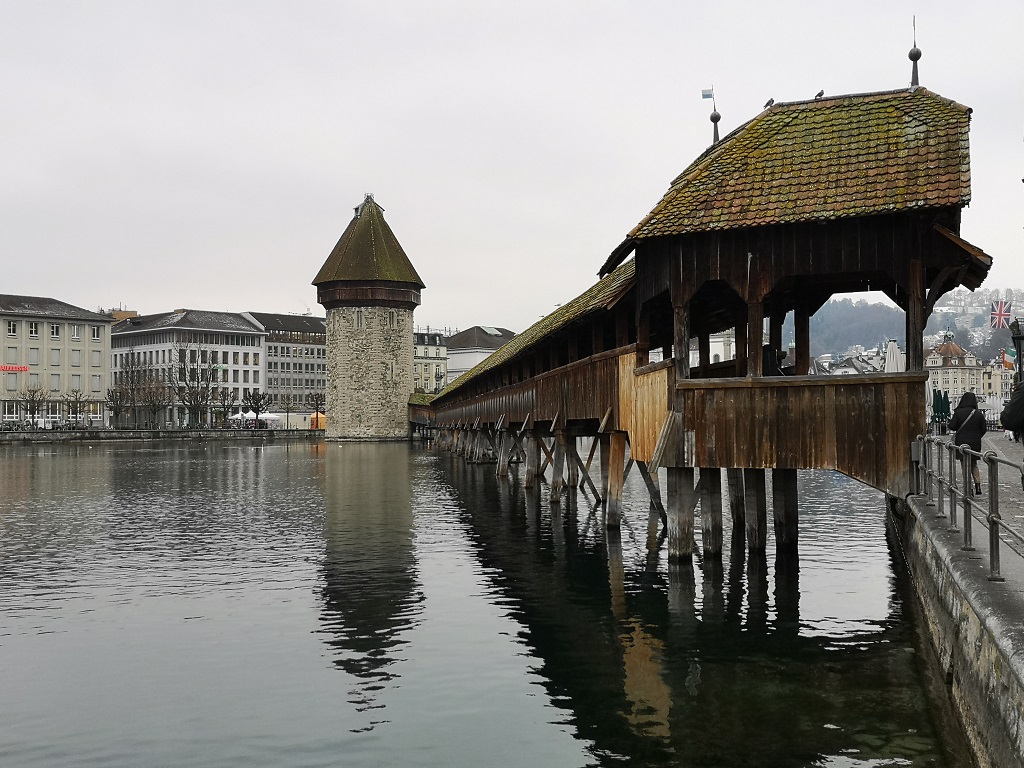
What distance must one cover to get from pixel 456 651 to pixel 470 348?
125454 mm

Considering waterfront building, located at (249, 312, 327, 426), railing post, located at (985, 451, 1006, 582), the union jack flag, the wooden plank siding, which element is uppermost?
waterfront building, located at (249, 312, 327, 426)

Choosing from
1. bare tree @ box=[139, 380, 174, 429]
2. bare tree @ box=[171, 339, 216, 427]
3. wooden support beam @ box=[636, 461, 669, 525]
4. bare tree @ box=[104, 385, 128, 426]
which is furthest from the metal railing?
bare tree @ box=[139, 380, 174, 429]

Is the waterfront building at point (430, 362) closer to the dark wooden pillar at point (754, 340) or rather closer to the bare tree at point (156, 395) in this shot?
the bare tree at point (156, 395)

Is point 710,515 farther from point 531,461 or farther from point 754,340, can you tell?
point 531,461

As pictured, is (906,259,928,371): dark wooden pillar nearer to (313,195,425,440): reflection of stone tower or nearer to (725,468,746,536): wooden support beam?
(725,468,746,536): wooden support beam

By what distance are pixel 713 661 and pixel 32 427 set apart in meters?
84.0

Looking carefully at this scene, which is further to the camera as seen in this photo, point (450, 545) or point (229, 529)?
point (229, 529)

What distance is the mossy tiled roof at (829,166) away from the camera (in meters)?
12.5

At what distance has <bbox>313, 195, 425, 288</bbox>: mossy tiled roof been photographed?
263 ft

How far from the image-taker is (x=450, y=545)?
18812 millimetres

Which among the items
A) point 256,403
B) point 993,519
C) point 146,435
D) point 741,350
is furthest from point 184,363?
point 993,519

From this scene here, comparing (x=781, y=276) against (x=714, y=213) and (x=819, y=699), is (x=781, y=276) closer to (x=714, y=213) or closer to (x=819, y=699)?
(x=714, y=213)

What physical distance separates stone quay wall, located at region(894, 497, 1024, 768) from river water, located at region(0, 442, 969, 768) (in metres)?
0.47

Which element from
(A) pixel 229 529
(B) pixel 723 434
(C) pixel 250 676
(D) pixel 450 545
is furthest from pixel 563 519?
(C) pixel 250 676
